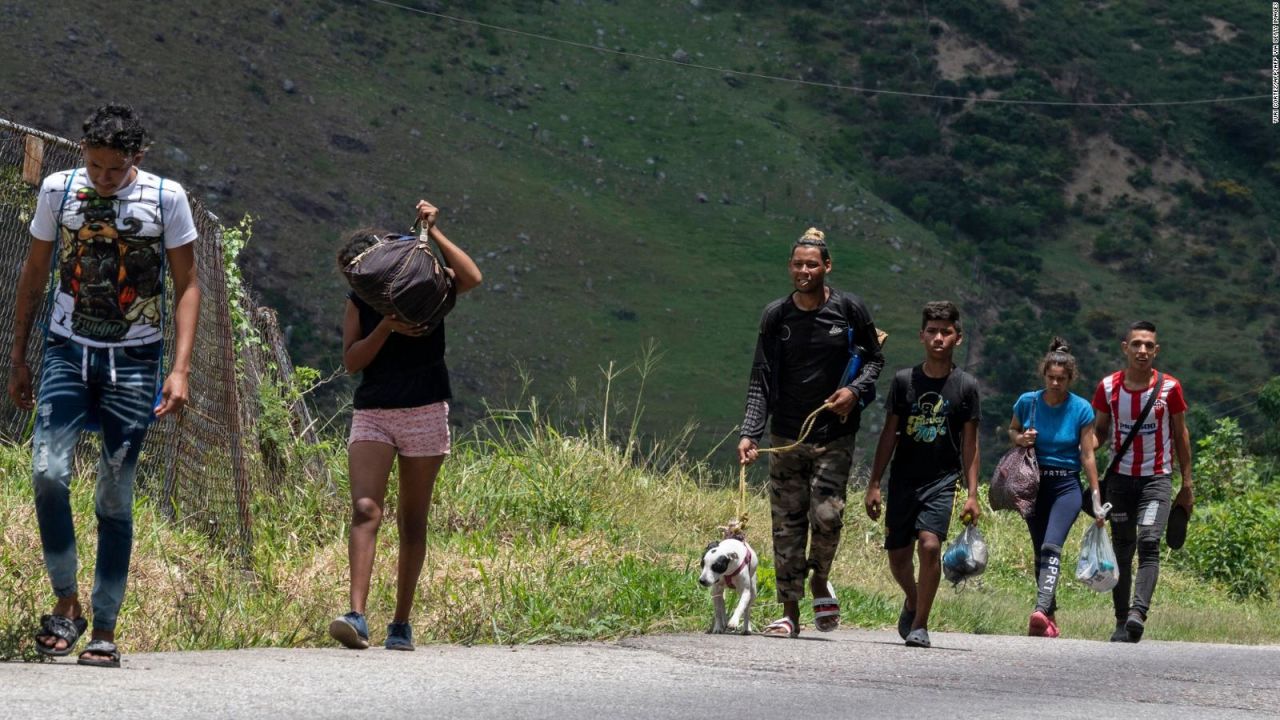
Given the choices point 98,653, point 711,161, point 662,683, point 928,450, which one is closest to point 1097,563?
point 928,450

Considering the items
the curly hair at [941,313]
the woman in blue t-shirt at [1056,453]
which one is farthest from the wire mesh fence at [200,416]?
the woman in blue t-shirt at [1056,453]

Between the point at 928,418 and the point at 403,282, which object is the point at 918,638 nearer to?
the point at 928,418

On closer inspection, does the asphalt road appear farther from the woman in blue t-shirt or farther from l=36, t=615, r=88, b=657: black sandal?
the woman in blue t-shirt

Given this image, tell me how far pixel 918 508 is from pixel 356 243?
3256 millimetres

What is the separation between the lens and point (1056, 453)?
1038 cm

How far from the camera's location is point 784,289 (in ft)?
174

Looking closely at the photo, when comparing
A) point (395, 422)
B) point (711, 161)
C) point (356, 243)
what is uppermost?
point (356, 243)

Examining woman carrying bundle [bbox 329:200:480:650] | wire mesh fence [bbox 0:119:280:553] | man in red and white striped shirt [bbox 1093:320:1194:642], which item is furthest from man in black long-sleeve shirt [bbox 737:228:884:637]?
wire mesh fence [bbox 0:119:280:553]

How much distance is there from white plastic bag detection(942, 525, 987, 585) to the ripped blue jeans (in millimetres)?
4689

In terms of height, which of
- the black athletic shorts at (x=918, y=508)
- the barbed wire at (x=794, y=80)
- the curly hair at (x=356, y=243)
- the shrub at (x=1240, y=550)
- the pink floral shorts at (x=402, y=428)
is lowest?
the shrub at (x=1240, y=550)

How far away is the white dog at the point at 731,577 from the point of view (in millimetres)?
8398

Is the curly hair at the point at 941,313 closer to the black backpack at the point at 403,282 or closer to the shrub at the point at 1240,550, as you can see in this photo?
the black backpack at the point at 403,282

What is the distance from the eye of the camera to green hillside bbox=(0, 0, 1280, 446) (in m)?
46.1

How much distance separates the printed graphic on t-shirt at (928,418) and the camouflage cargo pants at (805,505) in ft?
1.06
